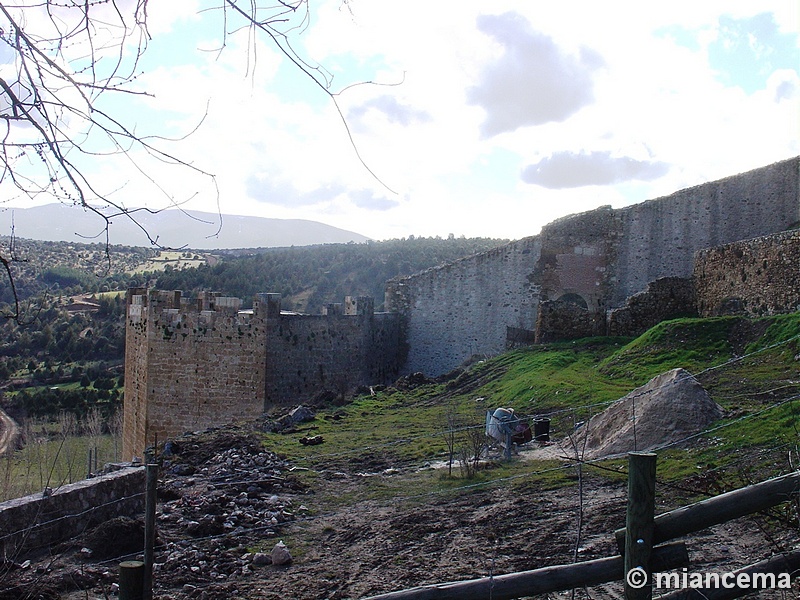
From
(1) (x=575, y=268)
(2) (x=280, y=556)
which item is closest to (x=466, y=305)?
(1) (x=575, y=268)

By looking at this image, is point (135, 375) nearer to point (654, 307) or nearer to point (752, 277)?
point (654, 307)

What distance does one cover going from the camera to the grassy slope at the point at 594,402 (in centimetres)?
756

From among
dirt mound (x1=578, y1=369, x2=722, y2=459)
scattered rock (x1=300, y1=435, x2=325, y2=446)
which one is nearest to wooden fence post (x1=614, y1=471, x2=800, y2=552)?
dirt mound (x1=578, y1=369, x2=722, y2=459)

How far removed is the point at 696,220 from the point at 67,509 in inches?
691

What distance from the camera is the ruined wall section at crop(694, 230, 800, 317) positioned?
1309cm

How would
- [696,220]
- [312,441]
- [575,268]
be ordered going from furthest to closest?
[575,268] < [696,220] < [312,441]

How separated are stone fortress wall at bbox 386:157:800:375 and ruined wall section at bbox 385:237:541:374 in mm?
28

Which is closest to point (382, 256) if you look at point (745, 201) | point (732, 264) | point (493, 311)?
point (493, 311)

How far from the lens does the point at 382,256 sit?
44.1 m

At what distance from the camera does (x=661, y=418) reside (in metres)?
8.66

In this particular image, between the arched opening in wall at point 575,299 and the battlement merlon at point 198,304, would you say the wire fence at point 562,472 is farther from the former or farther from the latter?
the arched opening in wall at point 575,299

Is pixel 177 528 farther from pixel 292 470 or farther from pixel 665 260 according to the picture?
pixel 665 260

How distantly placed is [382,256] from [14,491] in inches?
1215

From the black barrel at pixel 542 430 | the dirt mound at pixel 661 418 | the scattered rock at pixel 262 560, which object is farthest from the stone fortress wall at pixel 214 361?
the scattered rock at pixel 262 560
